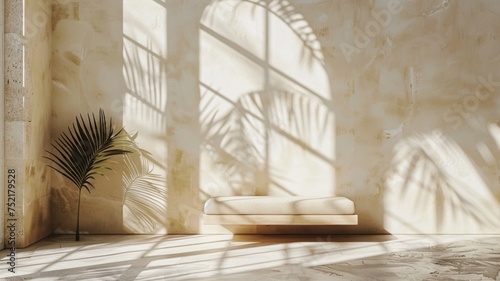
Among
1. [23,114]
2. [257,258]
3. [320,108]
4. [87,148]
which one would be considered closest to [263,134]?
[320,108]

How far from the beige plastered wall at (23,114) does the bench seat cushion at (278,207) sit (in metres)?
1.92

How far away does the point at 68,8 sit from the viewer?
6.58 m

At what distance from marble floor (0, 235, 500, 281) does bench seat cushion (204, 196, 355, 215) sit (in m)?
0.36

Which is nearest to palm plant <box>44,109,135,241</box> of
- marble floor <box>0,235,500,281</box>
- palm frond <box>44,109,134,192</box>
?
palm frond <box>44,109,134,192</box>

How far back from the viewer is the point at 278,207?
5977 mm

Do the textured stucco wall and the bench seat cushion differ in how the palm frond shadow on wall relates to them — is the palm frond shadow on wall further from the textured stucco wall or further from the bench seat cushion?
the bench seat cushion

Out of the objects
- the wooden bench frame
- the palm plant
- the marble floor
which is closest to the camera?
the marble floor

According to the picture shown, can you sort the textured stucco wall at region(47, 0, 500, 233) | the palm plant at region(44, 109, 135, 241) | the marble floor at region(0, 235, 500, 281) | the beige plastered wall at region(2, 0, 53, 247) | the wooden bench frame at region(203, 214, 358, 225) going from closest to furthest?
the marble floor at region(0, 235, 500, 281), the beige plastered wall at region(2, 0, 53, 247), the wooden bench frame at region(203, 214, 358, 225), the palm plant at region(44, 109, 135, 241), the textured stucco wall at region(47, 0, 500, 233)

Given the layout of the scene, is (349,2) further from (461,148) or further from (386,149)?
(461,148)

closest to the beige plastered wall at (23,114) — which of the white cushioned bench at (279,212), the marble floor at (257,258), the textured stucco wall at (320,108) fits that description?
the marble floor at (257,258)

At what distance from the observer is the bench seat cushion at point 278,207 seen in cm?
597

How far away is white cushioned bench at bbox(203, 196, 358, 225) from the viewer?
19.5 ft

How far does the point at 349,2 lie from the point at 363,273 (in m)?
3.51

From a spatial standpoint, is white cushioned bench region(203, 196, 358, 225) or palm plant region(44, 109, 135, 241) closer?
white cushioned bench region(203, 196, 358, 225)
